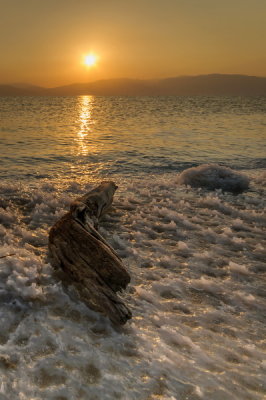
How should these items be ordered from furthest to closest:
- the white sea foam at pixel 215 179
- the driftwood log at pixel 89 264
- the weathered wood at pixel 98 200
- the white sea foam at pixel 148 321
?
the white sea foam at pixel 215 179 → the weathered wood at pixel 98 200 → the driftwood log at pixel 89 264 → the white sea foam at pixel 148 321

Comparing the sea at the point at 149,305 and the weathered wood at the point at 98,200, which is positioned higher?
the weathered wood at the point at 98,200

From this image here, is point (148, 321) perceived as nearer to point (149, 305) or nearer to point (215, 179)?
point (149, 305)

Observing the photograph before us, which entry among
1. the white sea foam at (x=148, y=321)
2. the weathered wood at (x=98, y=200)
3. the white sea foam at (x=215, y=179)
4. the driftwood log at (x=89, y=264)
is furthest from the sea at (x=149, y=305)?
the white sea foam at (x=215, y=179)

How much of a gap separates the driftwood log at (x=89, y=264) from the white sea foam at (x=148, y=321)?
189 mm

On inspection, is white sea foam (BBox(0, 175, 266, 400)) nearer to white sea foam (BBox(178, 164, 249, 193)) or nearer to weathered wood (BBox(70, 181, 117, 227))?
weathered wood (BBox(70, 181, 117, 227))

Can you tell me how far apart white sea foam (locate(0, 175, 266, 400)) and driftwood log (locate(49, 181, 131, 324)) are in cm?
19

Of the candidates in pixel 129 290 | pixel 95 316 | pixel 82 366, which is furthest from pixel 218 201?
pixel 82 366

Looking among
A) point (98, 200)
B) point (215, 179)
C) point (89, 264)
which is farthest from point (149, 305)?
point (215, 179)

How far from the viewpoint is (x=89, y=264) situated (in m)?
5.11

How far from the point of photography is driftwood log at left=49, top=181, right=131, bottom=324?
4605mm

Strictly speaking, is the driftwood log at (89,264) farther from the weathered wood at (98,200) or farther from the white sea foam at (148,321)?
the weathered wood at (98,200)

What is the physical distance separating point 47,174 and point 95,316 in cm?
1062

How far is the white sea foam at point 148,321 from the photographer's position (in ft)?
11.5

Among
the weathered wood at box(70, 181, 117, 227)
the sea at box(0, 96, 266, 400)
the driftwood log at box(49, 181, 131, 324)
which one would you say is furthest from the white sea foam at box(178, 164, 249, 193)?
the driftwood log at box(49, 181, 131, 324)
